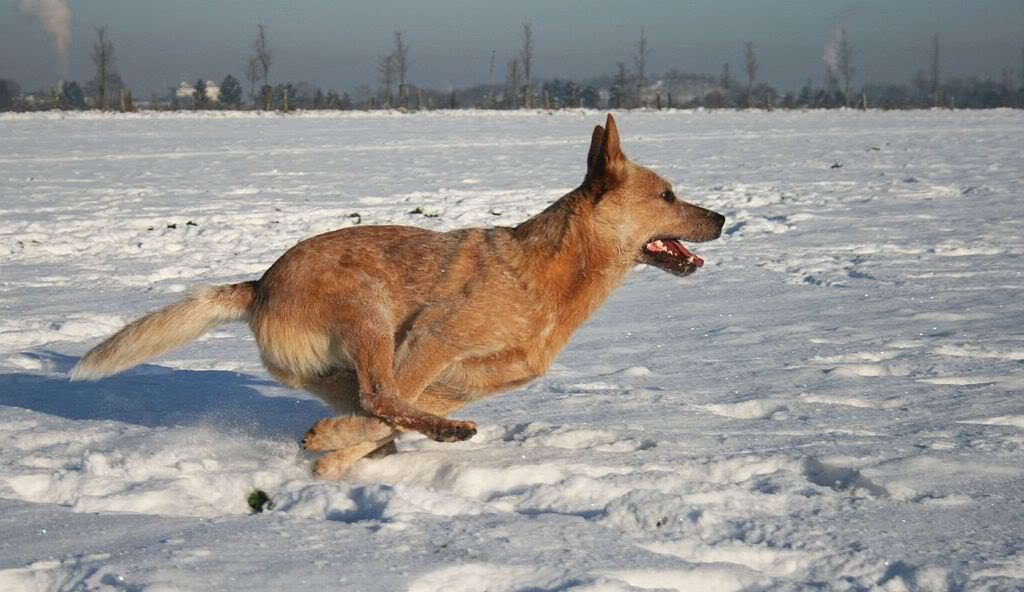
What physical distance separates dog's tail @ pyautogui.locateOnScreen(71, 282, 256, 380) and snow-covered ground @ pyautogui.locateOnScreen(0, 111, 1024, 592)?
0.33 metres

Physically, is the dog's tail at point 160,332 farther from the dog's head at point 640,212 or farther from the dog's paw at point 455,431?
the dog's head at point 640,212

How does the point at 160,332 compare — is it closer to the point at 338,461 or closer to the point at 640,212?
the point at 338,461

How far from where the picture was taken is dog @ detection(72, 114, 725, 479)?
4660 mm

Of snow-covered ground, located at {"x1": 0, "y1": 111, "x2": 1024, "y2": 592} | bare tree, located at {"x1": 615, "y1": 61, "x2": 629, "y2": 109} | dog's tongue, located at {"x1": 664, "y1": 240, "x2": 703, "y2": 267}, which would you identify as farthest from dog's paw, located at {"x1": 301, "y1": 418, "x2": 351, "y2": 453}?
bare tree, located at {"x1": 615, "y1": 61, "x2": 629, "y2": 109}

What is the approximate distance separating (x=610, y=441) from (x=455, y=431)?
2.66 ft

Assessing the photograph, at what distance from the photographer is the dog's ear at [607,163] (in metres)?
5.27

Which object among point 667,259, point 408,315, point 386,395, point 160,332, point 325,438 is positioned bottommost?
point 325,438

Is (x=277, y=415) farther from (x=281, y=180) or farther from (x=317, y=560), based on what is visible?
(x=281, y=180)

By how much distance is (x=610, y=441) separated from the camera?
4898 millimetres

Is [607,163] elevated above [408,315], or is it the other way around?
[607,163]

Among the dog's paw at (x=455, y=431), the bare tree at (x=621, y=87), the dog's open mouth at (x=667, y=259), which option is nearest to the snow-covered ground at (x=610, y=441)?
the dog's paw at (x=455, y=431)

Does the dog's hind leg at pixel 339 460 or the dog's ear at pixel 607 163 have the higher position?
the dog's ear at pixel 607 163

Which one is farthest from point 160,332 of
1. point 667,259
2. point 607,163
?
point 667,259

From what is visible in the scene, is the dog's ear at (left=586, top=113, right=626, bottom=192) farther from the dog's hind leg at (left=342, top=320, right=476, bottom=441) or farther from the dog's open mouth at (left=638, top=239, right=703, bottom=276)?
the dog's hind leg at (left=342, top=320, right=476, bottom=441)
